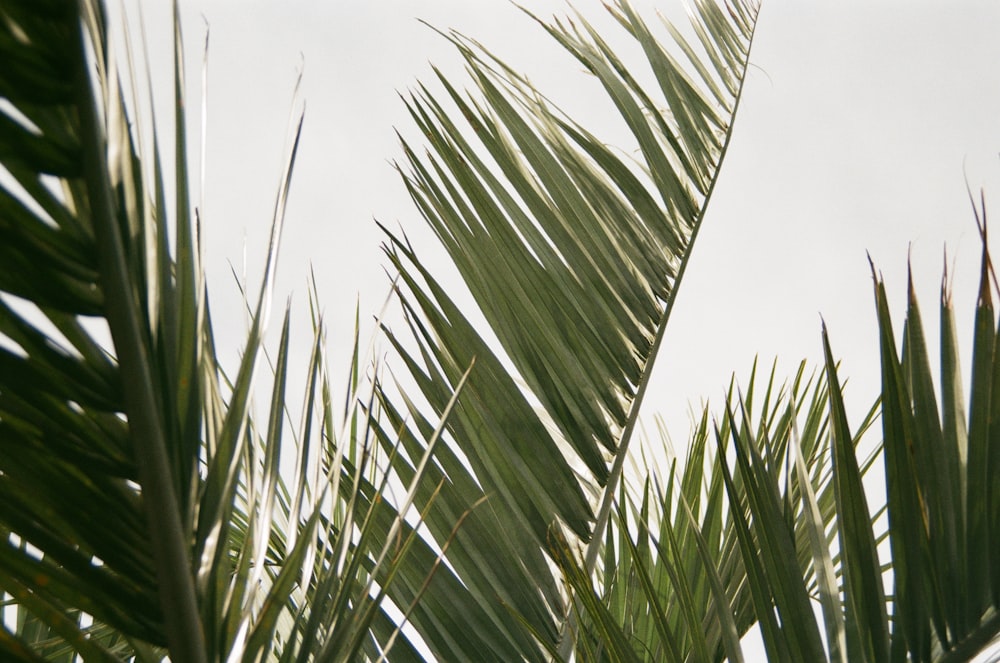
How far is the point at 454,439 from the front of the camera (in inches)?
35.1

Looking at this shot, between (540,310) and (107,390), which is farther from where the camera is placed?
(540,310)

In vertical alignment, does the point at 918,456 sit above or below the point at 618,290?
below

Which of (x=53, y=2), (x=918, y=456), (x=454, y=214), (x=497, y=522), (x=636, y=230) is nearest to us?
(x=53, y=2)

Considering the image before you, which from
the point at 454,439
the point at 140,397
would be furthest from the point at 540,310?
the point at 140,397

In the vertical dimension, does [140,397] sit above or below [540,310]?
below

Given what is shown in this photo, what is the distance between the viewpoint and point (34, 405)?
1.43ft

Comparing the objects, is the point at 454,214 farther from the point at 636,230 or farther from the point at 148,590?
the point at 148,590

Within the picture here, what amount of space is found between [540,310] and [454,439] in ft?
0.58

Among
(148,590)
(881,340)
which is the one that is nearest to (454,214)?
(881,340)

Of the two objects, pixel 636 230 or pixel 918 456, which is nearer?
pixel 918 456

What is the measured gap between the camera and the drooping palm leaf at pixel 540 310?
86 centimetres

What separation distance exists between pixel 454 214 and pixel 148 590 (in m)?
0.60

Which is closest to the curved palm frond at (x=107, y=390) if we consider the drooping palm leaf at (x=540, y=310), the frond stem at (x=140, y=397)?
the frond stem at (x=140, y=397)

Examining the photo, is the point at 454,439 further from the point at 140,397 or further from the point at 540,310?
the point at 140,397
